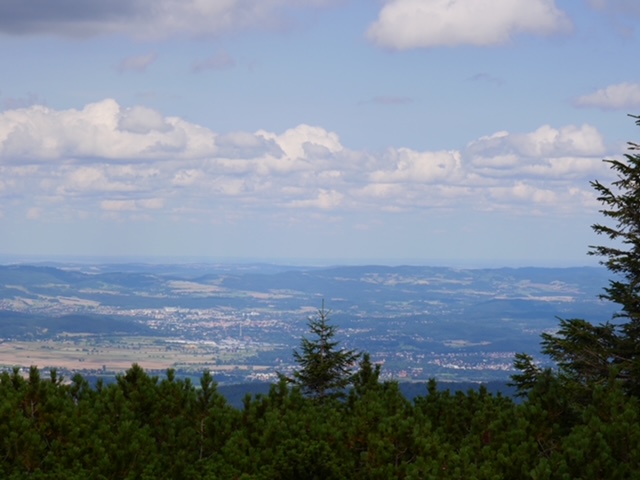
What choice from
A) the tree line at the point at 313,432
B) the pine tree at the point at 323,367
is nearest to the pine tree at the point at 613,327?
the tree line at the point at 313,432

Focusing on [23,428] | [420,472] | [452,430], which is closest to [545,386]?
[452,430]

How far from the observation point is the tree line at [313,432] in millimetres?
14914

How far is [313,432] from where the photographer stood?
54.0 feet

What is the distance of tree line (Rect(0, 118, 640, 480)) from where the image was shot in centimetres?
1491

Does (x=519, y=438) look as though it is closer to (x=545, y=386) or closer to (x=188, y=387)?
(x=545, y=386)

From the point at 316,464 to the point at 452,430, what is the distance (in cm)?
398

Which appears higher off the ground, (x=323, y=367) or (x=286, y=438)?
(x=323, y=367)

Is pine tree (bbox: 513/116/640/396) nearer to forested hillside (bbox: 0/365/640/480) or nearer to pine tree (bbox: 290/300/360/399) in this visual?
forested hillside (bbox: 0/365/640/480)

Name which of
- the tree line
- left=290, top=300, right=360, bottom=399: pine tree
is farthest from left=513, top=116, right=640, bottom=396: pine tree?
left=290, top=300, right=360, bottom=399: pine tree

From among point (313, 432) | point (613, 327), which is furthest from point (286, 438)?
point (613, 327)

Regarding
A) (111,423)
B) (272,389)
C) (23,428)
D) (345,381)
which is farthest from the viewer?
(345,381)

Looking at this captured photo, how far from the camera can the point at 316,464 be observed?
52.4 feet

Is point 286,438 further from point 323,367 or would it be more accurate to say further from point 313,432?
point 323,367

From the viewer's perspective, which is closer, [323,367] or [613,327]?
[613,327]
